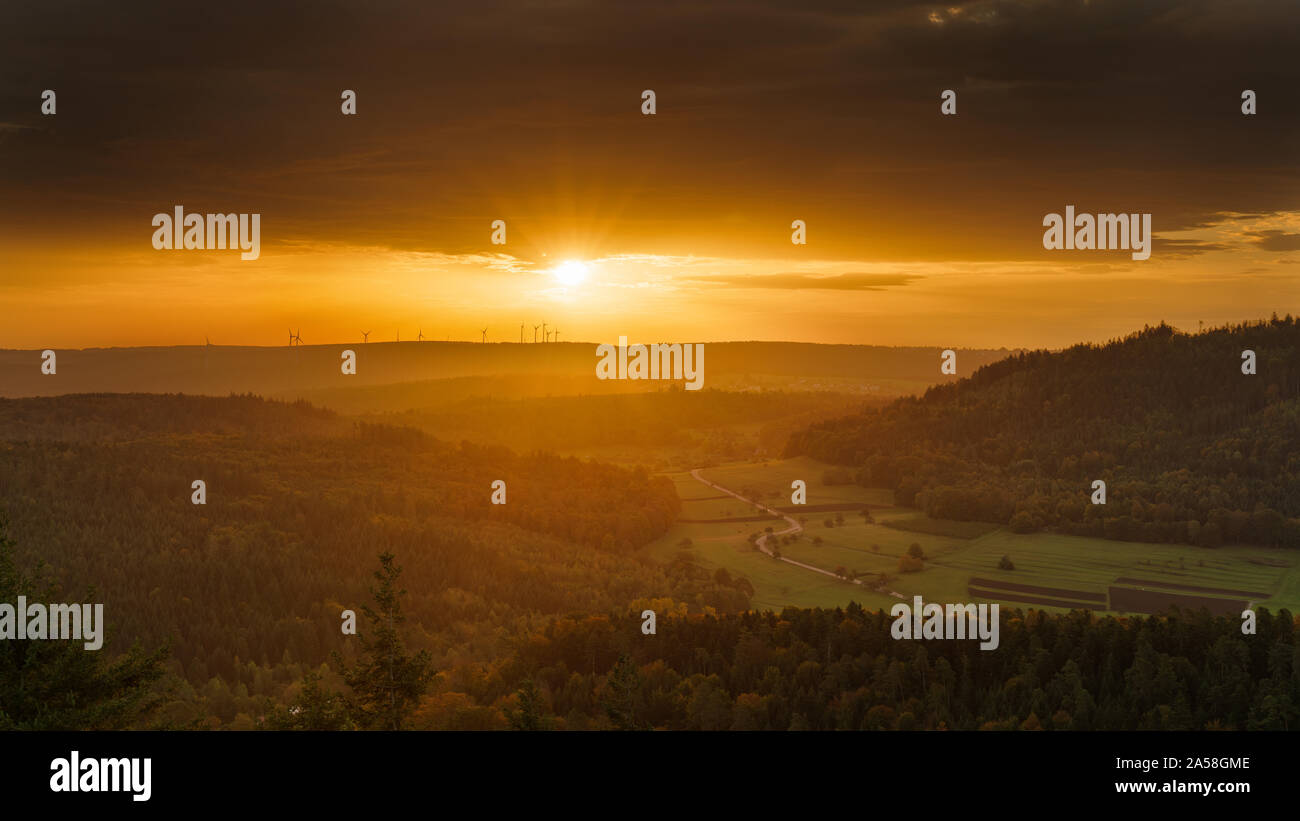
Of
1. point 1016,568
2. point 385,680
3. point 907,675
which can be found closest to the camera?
point 385,680

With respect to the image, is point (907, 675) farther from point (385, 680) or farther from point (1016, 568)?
point (1016, 568)

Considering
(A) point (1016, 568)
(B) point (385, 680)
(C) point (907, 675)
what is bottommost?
(A) point (1016, 568)

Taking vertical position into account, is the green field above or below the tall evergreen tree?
below

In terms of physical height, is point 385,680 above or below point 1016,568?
above

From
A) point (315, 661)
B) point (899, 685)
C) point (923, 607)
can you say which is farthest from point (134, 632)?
point (923, 607)

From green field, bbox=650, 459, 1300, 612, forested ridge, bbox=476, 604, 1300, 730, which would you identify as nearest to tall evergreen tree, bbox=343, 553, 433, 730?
forested ridge, bbox=476, 604, 1300, 730

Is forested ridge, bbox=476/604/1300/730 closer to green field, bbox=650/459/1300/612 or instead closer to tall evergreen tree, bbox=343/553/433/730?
tall evergreen tree, bbox=343/553/433/730

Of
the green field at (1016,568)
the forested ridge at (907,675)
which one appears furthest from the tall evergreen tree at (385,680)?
the green field at (1016,568)

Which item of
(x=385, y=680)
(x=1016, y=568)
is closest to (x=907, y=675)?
(x=385, y=680)

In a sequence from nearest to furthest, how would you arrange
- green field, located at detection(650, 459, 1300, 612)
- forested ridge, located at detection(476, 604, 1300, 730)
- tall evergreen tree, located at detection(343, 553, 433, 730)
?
1. tall evergreen tree, located at detection(343, 553, 433, 730)
2. forested ridge, located at detection(476, 604, 1300, 730)
3. green field, located at detection(650, 459, 1300, 612)

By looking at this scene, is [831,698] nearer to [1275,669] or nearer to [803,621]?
[803,621]

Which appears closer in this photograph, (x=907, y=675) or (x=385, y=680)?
(x=385, y=680)

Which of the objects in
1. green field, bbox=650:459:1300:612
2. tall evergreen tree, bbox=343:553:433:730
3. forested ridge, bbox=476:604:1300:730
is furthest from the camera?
green field, bbox=650:459:1300:612
